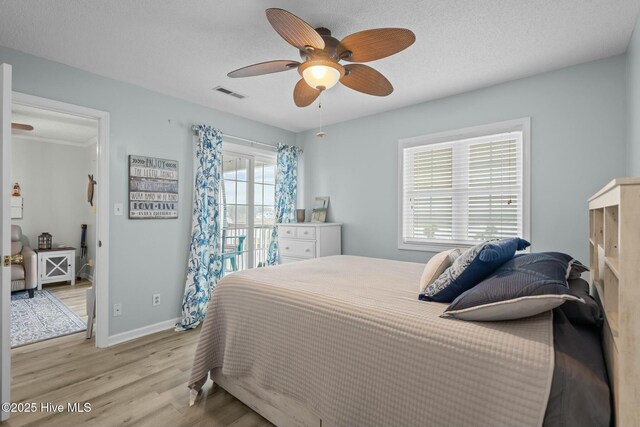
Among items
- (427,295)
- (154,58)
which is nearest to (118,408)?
(427,295)

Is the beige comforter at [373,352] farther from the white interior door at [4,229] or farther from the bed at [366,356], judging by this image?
the white interior door at [4,229]

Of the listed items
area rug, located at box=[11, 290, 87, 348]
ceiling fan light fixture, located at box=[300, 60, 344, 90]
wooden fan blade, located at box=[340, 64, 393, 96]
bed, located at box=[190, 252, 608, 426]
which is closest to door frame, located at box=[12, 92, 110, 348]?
area rug, located at box=[11, 290, 87, 348]

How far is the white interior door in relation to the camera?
1832 mm

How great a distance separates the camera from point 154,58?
264 centimetres

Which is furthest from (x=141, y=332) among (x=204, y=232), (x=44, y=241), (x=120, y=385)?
(x=44, y=241)

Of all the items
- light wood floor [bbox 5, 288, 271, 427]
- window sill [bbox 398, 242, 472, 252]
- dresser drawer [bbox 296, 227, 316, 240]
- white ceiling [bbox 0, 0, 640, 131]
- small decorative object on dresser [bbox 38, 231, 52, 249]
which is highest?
white ceiling [bbox 0, 0, 640, 131]

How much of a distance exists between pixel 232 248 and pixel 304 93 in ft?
8.30

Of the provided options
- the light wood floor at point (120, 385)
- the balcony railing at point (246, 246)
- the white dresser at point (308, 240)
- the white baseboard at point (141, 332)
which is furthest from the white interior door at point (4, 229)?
the white dresser at point (308, 240)

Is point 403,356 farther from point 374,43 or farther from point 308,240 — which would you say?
point 308,240

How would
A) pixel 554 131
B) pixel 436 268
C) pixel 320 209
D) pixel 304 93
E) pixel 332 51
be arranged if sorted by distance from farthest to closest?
1. pixel 320 209
2. pixel 554 131
3. pixel 304 93
4. pixel 332 51
5. pixel 436 268

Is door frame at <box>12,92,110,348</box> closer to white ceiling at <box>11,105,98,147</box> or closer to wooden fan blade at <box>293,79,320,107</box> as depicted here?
white ceiling at <box>11,105,98,147</box>

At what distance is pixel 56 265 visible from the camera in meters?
5.18

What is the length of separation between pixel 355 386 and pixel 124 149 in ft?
10.1

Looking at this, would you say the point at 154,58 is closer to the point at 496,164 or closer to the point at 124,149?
the point at 124,149
